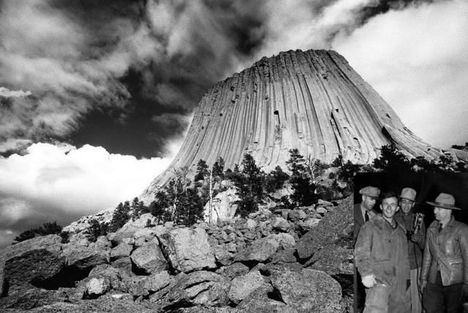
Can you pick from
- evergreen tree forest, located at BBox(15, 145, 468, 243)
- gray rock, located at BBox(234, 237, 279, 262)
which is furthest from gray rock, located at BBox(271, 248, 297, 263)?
evergreen tree forest, located at BBox(15, 145, 468, 243)

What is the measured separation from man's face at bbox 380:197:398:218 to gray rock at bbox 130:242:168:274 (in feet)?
32.0

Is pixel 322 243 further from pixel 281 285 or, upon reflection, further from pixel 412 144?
pixel 412 144

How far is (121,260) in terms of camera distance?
1243cm

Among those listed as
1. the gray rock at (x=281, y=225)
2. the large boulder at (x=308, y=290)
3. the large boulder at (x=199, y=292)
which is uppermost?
the gray rock at (x=281, y=225)

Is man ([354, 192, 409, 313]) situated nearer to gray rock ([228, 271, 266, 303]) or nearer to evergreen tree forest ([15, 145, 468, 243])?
gray rock ([228, 271, 266, 303])

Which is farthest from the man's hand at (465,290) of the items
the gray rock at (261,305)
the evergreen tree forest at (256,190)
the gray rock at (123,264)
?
the evergreen tree forest at (256,190)

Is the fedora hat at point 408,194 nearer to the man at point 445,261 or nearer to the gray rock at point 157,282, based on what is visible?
the man at point 445,261

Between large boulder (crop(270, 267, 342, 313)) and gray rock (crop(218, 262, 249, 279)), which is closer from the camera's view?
large boulder (crop(270, 267, 342, 313))

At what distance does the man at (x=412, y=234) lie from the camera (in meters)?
3.90

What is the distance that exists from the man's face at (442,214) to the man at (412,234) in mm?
230

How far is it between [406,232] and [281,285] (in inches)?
142

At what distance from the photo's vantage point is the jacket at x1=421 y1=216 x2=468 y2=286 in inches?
143

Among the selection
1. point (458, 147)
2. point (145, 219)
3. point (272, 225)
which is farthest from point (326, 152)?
point (272, 225)

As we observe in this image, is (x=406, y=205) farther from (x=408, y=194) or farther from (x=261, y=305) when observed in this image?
(x=261, y=305)
